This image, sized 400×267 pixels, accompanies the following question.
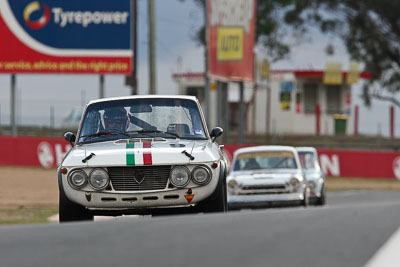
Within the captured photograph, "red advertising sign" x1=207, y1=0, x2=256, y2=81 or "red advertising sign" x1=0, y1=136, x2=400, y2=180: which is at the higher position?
"red advertising sign" x1=207, y1=0, x2=256, y2=81

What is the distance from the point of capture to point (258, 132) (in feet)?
215

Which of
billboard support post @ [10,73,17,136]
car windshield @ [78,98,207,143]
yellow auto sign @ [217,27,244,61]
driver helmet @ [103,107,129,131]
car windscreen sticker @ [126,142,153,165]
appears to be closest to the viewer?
car windscreen sticker @ [126,142,153,165]

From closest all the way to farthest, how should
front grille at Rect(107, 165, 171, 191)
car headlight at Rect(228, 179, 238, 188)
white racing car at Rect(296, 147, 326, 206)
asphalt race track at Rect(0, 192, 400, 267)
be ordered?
asphalt race track at Rect(0, 192, 400, 267) < front grille at Rect(107, 165, 171, 191) < car headlight at Rect(228, 179, 238, 188) < white racing car at Rect(296, 147, 326, 206)

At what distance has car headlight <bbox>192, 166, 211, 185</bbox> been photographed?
27.0 feet

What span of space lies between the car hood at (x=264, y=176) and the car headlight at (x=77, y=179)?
27.5 feet

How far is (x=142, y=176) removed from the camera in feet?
27.0

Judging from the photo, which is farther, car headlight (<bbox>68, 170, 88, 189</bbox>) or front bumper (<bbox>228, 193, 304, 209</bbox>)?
front bumper (<bbox>228, 193, 304, 209</bbox>)

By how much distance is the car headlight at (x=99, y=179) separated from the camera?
26.7 feet

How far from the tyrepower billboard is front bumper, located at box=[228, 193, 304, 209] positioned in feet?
65.0

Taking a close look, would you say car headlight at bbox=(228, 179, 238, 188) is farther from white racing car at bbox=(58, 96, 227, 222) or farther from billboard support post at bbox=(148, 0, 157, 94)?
billboard support post at bbox=(148, 0, 157, 94)

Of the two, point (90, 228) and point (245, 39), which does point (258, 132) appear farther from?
point (90, 228)

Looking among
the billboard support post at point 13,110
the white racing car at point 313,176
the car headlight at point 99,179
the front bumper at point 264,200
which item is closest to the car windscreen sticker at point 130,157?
the car headlight at point 99,179

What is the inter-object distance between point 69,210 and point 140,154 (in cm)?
88

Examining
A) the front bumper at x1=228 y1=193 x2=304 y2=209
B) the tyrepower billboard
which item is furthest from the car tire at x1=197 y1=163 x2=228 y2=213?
the tyrepower billboard
